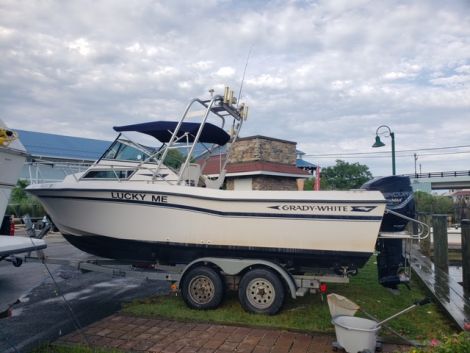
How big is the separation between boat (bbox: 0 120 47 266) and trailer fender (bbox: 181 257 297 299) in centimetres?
235

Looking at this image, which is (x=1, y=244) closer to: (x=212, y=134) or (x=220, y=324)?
(x=220, y=324)

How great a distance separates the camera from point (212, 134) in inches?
298

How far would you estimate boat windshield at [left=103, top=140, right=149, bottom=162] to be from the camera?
22.8 feet

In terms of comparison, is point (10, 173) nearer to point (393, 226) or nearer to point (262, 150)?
point (393, 226)

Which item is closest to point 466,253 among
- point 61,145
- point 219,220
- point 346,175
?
point 219,220

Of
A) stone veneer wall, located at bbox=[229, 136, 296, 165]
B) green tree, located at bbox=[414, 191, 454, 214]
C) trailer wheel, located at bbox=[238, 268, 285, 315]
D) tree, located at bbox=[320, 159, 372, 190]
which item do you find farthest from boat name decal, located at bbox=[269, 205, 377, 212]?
green tree, located at bbox=[414, 191, 454, 214]

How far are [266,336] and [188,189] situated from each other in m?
2.29

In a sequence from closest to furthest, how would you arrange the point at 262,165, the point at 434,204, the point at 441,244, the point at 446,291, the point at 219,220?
1. the point at 219,220
2. the point at 446,291
3. the point at 441,244
4. the point at 262,165
5. the point at 434,204

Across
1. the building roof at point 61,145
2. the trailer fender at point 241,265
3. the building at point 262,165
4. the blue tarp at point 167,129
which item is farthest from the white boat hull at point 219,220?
the building roof at point 61,145

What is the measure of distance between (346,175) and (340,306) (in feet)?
114

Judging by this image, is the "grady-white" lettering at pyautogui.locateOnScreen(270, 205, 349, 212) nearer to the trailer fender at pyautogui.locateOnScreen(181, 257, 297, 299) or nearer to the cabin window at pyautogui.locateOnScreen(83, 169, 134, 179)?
the trailer fender at pyautogui.locateOnScreen(181, 257, 297, 299)

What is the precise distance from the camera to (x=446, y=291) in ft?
21.9

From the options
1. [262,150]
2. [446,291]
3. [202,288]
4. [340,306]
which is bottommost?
[446,291]

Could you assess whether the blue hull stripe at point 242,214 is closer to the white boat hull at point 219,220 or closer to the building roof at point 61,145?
the white boat hull at point 219,220
